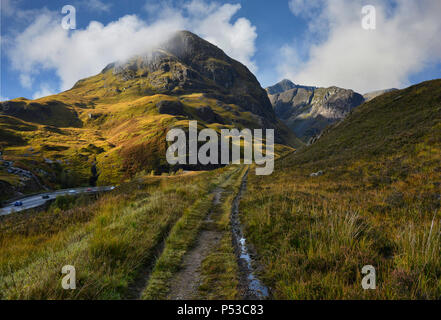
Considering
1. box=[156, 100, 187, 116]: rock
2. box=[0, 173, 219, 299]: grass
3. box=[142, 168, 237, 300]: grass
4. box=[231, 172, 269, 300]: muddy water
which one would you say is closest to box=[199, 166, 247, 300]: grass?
box=[231, 172, 269, 300]: muddy water

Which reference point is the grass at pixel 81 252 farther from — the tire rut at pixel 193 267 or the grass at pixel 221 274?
the grass at pixel 221 274

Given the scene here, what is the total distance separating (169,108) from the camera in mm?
176500

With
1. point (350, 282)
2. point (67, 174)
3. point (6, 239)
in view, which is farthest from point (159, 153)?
point (350, 282)

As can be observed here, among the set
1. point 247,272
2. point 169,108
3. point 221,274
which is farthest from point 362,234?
point 169,108

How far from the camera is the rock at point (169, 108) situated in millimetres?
175375

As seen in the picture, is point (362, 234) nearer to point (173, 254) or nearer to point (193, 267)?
point (193, 267)

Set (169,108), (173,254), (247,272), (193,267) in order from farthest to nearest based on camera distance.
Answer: (169,108)
(173,254)
(193,267)
(247,272)

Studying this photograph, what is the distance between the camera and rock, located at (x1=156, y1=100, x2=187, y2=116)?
175 meters

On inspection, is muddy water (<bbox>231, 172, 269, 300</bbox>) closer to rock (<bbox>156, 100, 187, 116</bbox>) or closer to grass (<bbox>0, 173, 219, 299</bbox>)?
grass (<bbox>0, 173, 219, 299</bbox>)

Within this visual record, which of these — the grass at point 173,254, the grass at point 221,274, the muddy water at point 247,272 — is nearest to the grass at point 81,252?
the grass at point 173,254

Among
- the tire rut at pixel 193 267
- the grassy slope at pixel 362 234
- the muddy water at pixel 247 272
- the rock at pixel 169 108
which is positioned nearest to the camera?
the grassy slope at pixel 362 234
